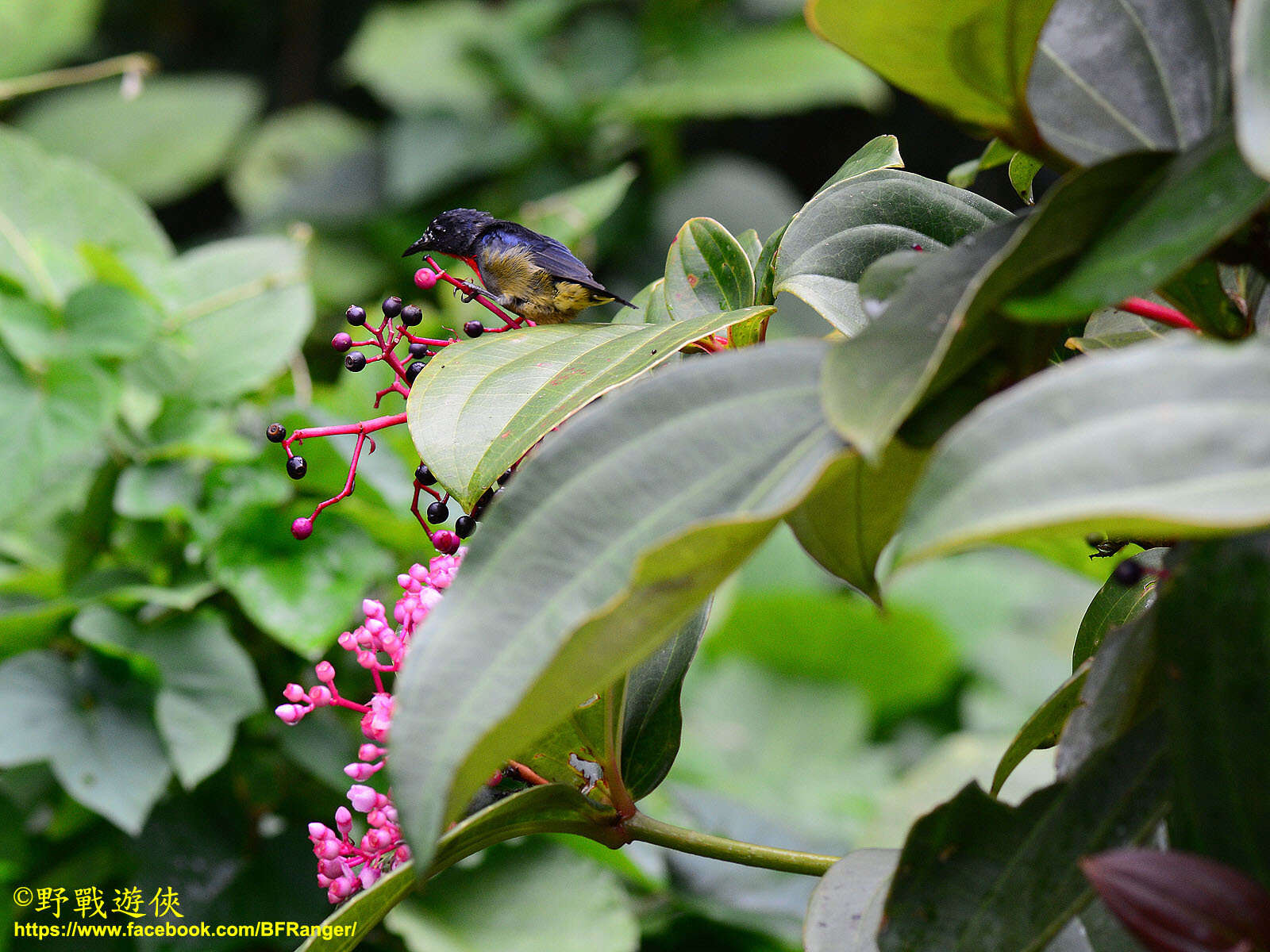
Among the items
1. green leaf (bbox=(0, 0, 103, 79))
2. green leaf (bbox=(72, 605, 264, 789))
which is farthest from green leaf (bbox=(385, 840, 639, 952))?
green leaf (bbox=(0, 0, 103, 79))

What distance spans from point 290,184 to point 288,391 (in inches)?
65.3

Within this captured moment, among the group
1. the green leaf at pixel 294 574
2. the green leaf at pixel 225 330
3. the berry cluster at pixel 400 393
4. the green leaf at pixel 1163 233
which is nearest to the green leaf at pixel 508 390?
the berry cluster at pixel 400 393

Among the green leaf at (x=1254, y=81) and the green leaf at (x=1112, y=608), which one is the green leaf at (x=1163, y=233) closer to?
the green leaf at (x=1254, y=81)

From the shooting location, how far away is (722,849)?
42 centimetres

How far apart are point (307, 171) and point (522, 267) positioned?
2.20 m

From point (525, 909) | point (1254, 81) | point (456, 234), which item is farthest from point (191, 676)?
point (1254, 81)

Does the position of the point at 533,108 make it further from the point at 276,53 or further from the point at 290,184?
the point at 276,53

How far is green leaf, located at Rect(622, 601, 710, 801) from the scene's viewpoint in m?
0.46

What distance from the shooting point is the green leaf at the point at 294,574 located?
2.60 feet

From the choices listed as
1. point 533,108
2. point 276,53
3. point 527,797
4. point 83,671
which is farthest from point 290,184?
point 527,797

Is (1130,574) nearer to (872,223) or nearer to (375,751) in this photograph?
(872,223)

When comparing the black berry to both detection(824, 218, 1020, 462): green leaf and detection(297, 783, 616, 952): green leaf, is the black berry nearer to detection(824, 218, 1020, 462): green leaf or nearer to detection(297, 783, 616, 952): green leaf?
detection(824, 218, 1020, 462): green leaf

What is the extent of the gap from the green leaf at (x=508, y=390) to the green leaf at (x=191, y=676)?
0.50 meters

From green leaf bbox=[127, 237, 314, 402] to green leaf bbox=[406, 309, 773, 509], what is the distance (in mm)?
596
